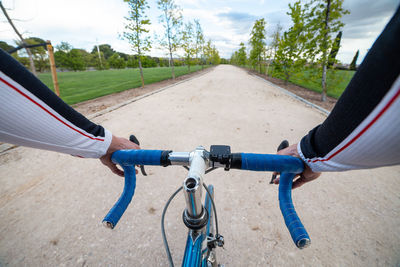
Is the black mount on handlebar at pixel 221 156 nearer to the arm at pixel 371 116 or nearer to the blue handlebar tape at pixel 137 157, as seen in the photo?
the blue handlebar tape at pixel 137 157

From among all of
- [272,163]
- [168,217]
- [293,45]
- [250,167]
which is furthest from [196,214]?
[293,45]

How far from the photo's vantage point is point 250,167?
86cm

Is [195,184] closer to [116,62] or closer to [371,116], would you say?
[371,116]

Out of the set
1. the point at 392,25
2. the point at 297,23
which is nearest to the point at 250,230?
the point at 392,25

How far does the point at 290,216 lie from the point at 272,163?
27 centimetres

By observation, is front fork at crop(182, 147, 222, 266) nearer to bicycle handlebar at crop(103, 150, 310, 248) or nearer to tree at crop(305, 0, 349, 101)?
bicycle handlebar at crop(103, 150, 310, 248)

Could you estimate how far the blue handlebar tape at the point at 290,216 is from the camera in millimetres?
671

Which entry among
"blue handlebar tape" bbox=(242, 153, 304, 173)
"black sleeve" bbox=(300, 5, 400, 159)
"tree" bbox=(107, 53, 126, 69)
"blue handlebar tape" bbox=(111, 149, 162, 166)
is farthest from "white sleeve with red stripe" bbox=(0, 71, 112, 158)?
"tree" bbox=(107, 53, 126, 69)

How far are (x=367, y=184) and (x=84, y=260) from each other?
13.0ft

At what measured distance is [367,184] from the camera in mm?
2398

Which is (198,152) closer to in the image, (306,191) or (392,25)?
(392,25)

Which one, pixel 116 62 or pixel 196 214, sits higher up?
pixel 116 62

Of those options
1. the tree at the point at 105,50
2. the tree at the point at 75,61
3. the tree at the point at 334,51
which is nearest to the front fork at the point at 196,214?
the tree at the point at 334,51

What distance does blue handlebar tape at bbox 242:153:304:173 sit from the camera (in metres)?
0.85
